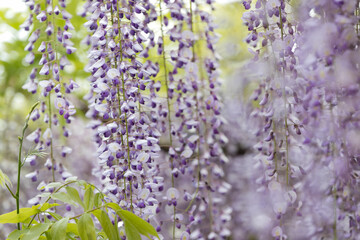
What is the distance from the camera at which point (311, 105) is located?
4.02 feet

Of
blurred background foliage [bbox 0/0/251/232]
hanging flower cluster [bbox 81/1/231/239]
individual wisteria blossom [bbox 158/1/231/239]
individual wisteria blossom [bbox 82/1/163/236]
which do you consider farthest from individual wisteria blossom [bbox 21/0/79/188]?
blurred background foliage [bbox 0/0/251/232]

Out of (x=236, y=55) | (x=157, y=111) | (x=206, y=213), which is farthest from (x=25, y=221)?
(x=236, y=55)

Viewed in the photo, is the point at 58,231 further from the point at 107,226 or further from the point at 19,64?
the point at 19,64

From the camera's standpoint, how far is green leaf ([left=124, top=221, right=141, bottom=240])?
129cm

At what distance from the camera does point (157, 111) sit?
1853 mm

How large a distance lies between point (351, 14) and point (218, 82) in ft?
3.24

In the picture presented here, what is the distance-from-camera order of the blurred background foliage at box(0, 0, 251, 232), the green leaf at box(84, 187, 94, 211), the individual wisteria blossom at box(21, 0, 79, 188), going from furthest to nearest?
the blurred background foliage at box(0, 0, 251, 232) < the individual wisteria blossom at box(21, 0, 79, 188) < the green leaf at box(84, 187, 94, 211)

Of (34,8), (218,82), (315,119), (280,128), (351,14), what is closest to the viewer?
(351,14)

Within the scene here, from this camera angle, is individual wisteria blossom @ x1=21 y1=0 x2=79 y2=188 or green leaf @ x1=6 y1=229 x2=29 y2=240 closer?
green leaf @ x1=6 y1=229 x2=29 y2=240

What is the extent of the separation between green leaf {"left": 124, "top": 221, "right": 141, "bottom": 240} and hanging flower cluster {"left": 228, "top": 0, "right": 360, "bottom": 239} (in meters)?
0.47

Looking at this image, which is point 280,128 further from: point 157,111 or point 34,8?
point 34,8

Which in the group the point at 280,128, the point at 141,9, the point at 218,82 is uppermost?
the point at 141,9

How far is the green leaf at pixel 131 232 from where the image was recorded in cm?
129

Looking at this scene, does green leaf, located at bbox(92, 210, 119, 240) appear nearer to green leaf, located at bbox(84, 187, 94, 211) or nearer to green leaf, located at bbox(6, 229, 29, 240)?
green leaf, located at bbox(84, 187, 94, 211)
